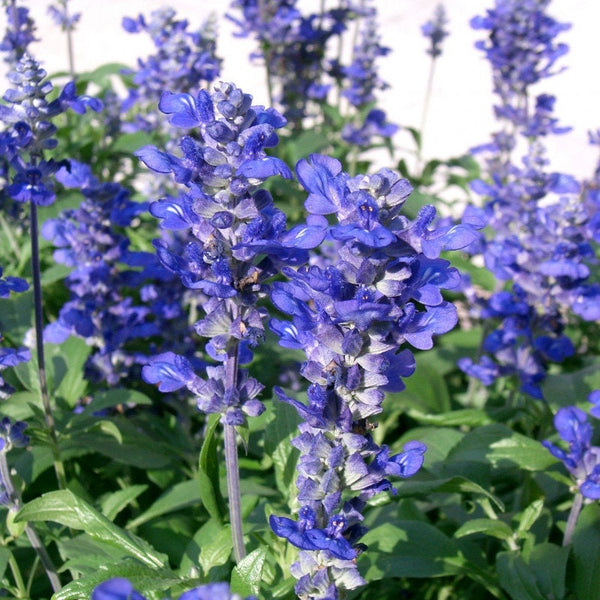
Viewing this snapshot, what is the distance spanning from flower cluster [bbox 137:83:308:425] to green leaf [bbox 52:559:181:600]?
1.71 feet

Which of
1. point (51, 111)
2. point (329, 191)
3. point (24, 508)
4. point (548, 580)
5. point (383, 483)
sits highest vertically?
point (51, 111)

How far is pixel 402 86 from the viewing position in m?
14.3

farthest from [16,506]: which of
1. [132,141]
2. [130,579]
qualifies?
[132,141]

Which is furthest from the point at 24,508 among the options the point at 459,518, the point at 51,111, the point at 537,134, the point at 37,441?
the point at 537,134

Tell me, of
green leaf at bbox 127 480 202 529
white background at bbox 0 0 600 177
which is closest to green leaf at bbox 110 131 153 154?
green leaf at bbox 127 480 202 529

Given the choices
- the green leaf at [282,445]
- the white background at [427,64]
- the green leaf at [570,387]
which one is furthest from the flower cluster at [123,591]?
the white background at [427,64]

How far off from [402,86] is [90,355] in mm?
11106

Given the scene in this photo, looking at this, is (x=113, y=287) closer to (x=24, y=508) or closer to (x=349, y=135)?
(x=24, y=508)

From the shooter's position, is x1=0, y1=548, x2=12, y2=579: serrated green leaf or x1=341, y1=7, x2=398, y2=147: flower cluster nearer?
x1=0, y1=548, x2=12, y2=579: serrated green leaf

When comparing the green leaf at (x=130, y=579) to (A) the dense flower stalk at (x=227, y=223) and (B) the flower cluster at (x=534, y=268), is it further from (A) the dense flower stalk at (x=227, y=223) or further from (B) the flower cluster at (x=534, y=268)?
(B) the flower cluster at (x=534, y=268)

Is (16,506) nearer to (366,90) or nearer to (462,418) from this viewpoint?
(462,418)

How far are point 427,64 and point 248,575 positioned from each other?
14195 mm

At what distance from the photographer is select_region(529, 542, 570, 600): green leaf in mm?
3100

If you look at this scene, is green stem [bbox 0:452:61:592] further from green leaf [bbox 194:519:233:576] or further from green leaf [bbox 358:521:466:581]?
green leaf [bbox 358:521:466:581]
